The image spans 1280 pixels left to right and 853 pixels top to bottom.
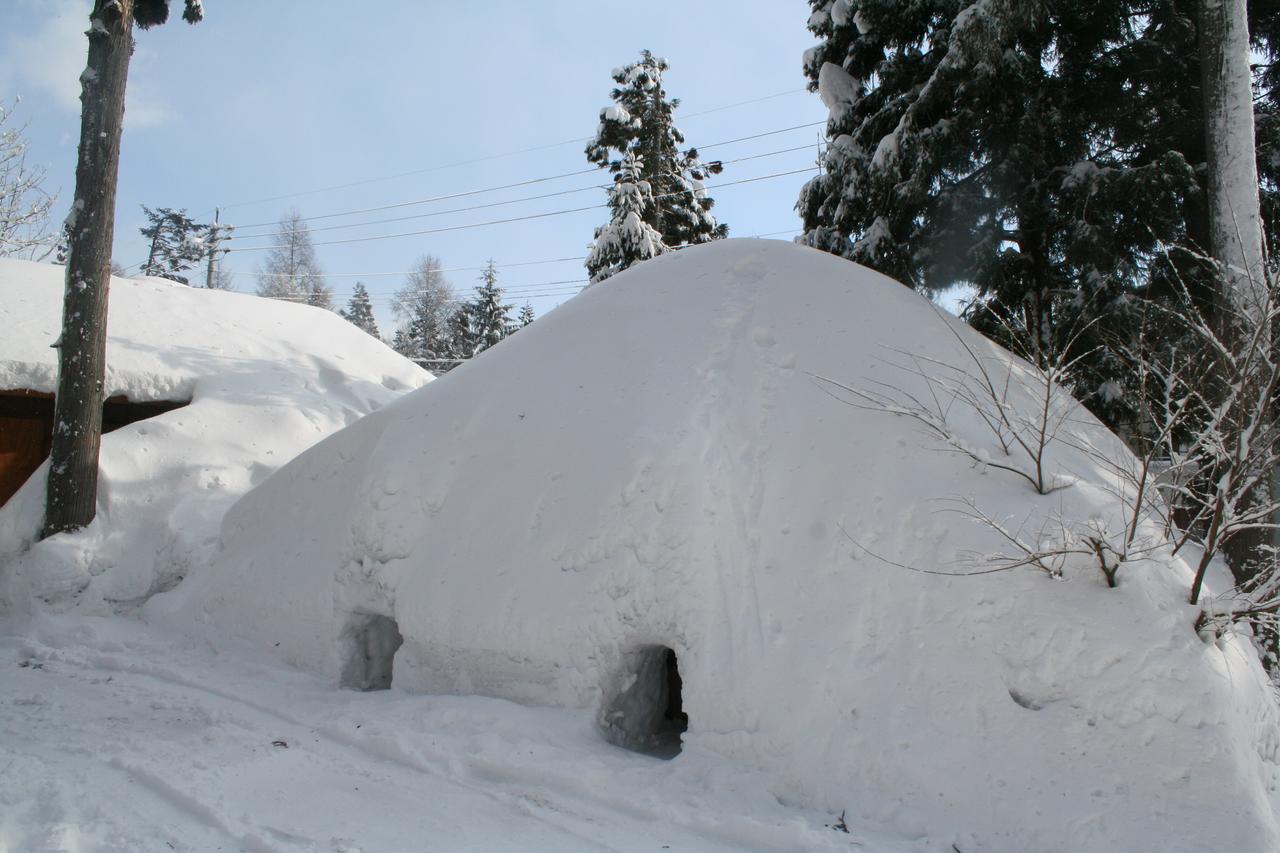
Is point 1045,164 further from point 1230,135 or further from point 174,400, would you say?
point 174,400

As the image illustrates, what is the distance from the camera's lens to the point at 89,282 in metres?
8.18

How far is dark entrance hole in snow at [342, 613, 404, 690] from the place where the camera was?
6.20m

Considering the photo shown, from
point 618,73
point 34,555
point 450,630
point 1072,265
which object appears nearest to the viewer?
point 450,630

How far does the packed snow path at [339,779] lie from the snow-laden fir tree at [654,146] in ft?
45.8

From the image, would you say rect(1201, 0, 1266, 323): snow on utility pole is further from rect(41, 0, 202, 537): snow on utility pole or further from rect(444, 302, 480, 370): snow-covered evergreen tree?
rect(444, 302, 480, 370): snow-covered evergreen tree

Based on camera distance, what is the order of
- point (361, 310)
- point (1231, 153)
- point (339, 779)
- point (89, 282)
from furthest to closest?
Result: point (361, 310)
point (89, 282)
point (1231, 153)
point (339, 779)

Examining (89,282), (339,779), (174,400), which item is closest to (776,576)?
(339,779)

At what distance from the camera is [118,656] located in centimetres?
638

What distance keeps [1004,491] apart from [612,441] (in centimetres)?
272

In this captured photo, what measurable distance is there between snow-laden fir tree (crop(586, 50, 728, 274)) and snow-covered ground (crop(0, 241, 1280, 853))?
37.1ft

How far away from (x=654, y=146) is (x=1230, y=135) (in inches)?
524

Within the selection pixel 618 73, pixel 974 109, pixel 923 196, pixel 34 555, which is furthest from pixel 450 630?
pixel 618 73

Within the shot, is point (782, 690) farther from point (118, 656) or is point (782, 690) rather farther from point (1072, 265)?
point (1072, 265)

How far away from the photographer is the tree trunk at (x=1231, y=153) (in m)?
6.08
